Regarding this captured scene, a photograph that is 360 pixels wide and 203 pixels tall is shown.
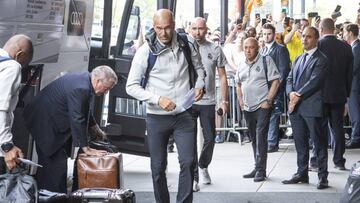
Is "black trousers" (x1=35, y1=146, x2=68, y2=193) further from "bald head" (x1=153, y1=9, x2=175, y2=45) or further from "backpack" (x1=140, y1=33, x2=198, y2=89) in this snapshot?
"bald head" (x1=153, y1=9, x2=175, y2=45)

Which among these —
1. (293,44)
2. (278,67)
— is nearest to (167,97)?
(278,67)

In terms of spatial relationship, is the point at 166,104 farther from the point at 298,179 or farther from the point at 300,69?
the point at 298,179

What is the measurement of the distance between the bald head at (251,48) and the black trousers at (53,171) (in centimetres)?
344

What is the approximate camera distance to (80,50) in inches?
412

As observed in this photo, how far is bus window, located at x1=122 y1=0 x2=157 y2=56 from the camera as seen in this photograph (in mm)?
11789

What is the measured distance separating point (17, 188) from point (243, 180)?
538cm

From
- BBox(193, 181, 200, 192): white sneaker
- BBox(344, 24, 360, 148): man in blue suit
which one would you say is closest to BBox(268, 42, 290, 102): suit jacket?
BBox(344, 24, 360, 148): man in blue suit

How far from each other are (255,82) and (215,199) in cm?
193

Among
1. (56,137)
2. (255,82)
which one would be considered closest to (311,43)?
(255,82)

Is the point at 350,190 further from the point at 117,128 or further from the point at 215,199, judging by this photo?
the point at 117,128

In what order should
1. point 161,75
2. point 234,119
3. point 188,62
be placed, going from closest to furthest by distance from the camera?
point 161,75 → point 188,62 → point 234,119

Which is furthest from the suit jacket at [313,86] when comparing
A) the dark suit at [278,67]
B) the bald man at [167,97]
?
the dark suit at [278,67]

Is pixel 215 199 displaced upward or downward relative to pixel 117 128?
downward

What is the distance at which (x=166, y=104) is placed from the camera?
7410 millimetres
